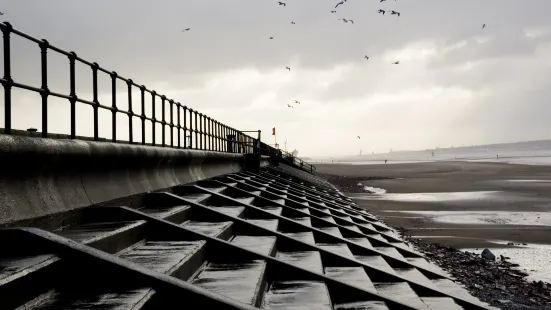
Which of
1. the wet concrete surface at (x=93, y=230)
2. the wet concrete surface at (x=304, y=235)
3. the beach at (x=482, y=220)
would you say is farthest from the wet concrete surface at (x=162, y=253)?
the beach at (x=482, y=220)

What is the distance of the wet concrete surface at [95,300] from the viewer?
123 inches

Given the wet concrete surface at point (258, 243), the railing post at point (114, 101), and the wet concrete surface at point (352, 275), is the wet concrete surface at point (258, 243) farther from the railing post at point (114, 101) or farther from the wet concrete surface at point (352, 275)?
the railing post at point (114, 101)

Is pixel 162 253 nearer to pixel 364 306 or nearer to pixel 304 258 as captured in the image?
pixel 364 306

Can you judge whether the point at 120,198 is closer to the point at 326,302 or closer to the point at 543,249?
the point at 326,302

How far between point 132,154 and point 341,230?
5.13m

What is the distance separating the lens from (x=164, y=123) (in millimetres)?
9297

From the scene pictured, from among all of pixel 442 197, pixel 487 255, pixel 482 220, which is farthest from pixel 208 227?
pixel 442 197

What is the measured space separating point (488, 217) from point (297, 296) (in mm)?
18251

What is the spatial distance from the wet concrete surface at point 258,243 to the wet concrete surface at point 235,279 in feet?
2.24

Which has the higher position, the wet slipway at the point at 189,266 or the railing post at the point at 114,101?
the railing post at the point at 114,101

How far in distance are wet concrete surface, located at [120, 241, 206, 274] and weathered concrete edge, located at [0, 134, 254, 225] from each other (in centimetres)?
76

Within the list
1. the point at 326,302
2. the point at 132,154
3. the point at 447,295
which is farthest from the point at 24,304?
the point at 447,295

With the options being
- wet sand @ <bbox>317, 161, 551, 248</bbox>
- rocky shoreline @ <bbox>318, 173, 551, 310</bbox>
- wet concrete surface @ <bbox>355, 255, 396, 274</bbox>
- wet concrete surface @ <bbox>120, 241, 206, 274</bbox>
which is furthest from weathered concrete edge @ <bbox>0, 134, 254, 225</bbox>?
wet sand @ <bbox>317, 161, 551, 248</bbox>

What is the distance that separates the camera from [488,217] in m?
21.3
